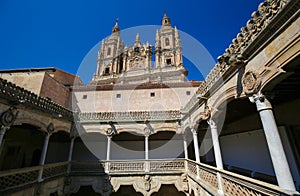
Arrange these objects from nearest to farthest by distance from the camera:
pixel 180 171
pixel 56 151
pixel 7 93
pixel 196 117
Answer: pixel 7 93 → pixel 196 117 → pixel 180 171 → pixel 56 151

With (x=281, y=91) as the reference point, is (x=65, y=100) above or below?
above

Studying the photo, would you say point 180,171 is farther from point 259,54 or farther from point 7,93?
point 7,93

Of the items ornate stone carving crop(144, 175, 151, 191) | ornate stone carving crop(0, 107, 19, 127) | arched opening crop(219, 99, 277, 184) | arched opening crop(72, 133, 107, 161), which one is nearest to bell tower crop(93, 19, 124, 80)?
arched opening crop(72, 133, 107, 161)

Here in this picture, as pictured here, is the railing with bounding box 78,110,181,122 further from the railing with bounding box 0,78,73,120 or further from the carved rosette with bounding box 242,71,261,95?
the carved rosette with bounding box 242,71,261,95

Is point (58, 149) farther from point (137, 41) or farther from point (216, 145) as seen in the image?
point (137, 41)

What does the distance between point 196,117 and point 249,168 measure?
13.0ft

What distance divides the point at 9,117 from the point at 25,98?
119 centimetres

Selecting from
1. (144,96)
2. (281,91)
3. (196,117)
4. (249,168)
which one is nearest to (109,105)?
(144,96)

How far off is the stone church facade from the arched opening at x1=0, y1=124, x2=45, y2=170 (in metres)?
0.07

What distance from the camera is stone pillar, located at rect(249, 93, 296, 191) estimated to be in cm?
276

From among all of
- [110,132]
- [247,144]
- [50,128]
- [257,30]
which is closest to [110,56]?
[110,132]

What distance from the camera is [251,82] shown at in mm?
3371

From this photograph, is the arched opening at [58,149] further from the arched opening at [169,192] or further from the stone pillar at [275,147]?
the stone pillar at [275,147]

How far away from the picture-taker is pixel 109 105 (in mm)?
16969
